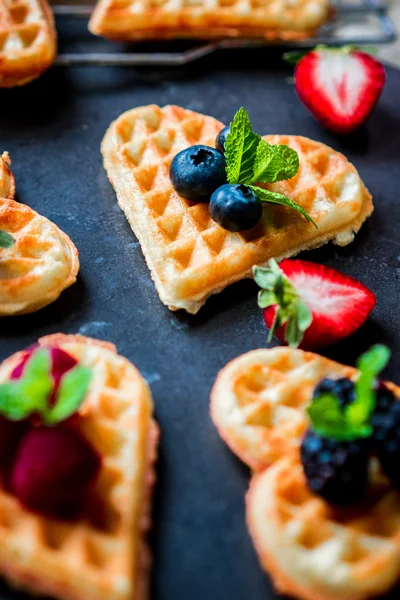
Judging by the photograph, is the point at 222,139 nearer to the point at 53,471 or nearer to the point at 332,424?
the point at 332,424

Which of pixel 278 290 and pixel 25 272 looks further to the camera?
pixel 25 272

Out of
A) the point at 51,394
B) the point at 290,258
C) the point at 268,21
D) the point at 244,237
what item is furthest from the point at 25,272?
the point at 268,21

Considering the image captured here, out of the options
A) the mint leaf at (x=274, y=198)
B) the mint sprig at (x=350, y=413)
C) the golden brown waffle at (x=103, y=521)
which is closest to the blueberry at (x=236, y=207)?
the mint leaf at (x=274, y=198)

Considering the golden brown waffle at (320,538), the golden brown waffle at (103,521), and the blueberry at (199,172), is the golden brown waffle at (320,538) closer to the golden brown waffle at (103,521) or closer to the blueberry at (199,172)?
the golden brown waffle at (103,521)

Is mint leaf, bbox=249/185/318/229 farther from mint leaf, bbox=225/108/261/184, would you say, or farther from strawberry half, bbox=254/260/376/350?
strawberry half, bbox=254/260/376/350

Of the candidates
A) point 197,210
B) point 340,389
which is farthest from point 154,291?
point 340,389

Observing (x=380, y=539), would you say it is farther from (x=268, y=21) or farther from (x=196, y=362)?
(x=268, y=21)
